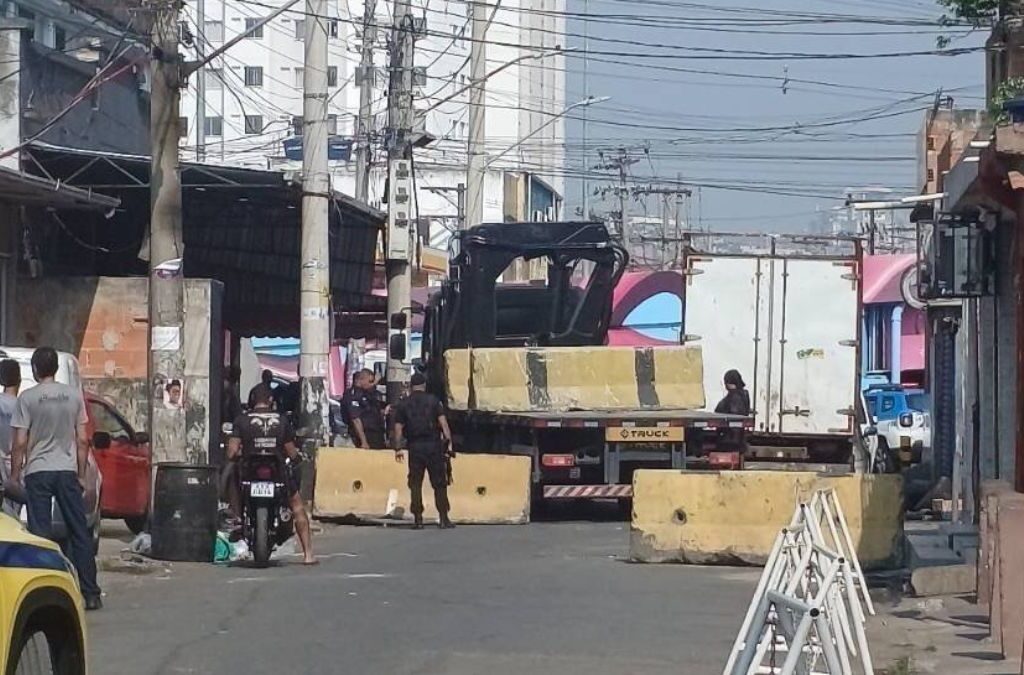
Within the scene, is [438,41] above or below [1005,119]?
above

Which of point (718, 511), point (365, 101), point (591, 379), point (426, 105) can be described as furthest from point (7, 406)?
point (426, 105)

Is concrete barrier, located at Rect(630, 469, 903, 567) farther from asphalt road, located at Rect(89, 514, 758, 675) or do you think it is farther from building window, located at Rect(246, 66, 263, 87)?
building window, located at Rect(246, 66, 263, 87)

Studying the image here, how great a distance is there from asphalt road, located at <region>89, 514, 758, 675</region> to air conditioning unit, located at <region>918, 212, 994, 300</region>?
3424mm

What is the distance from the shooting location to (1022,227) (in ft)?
49.3

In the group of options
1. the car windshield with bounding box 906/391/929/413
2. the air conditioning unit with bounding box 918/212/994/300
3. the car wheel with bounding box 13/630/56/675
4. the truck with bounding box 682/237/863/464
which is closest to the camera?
the car wheel with bounding box 13/630/56/675

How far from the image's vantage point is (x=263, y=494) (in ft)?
56.3

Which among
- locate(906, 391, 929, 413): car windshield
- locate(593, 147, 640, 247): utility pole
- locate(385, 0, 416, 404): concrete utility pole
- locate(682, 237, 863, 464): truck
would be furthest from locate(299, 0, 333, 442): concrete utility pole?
locate(593, 147, 640, 247): utility pole

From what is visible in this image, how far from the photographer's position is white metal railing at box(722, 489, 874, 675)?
278 inches

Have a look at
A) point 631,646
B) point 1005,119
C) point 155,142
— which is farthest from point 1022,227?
point 155,142

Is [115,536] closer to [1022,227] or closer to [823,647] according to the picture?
[1022,227]

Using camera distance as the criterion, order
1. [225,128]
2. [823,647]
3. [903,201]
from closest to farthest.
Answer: [823,647]
[903,201]
[225,128]

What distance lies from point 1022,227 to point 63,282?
1347 cm

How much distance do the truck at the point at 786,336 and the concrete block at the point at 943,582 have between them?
10993 millimetres

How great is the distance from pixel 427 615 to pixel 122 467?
760 centimetres
